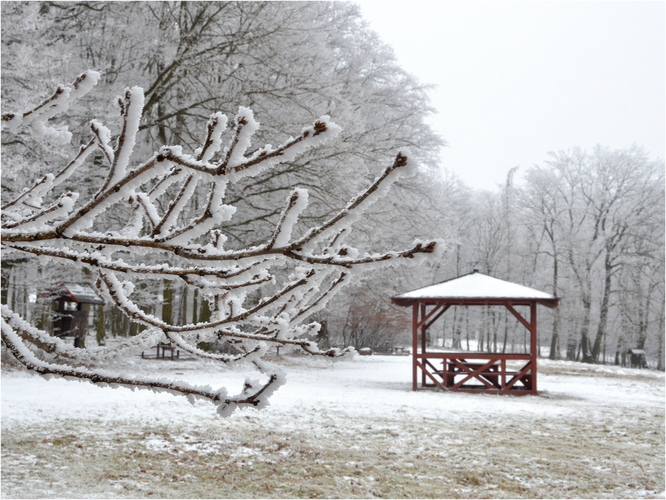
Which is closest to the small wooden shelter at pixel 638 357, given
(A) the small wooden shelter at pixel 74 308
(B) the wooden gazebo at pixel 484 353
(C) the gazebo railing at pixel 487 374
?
(B) the wooden gazebo at pixel 484 353

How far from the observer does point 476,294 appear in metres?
11.8

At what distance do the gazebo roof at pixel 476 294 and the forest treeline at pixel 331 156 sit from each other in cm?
159

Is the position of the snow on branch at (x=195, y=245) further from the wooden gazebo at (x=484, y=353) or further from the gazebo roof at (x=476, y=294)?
the gazebo roof at (x=476, y=294)

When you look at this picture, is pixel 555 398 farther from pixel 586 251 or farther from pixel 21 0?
pixel 586 251

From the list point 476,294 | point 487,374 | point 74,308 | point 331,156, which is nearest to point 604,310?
point 487,374

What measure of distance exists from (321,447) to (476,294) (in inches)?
260

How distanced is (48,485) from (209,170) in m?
4.30

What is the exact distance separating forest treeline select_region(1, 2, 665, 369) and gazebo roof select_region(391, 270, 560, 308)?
1586 mm

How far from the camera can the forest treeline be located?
9.23m

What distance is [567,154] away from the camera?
30.2 meters

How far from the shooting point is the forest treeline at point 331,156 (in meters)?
9.23

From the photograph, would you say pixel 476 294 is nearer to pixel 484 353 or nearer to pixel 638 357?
pixel 484 353

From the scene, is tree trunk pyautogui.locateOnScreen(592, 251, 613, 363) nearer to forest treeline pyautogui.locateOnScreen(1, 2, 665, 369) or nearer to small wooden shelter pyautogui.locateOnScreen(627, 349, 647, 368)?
forest treeline pyautogui.locateOnScreen(1, 2, 665, 369)

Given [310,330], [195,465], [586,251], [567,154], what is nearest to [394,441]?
[195,465]
